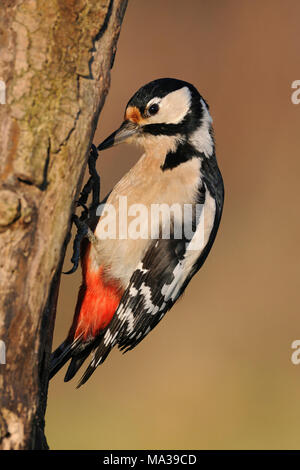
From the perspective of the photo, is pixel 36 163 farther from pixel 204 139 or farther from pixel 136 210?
pixel 204 139

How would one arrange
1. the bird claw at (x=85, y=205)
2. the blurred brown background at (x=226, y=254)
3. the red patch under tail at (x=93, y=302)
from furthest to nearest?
the blurred brown background at (x=226, y=254) → the red patch under tail at (x=93, y=302) → the bird claw at (x=85, y=205)

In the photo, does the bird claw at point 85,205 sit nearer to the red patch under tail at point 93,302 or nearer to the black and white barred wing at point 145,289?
the red patch under tail at point 93,302

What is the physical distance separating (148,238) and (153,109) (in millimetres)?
496

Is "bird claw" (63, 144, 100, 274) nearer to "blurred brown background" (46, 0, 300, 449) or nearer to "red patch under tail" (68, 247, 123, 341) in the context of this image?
"red patch under tail" (68, 247, 123, 341)

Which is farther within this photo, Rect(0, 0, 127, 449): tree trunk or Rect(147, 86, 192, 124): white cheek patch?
Rect(147, 86, 192, 124): white cheek patch

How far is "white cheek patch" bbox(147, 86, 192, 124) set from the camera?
8.63 ft

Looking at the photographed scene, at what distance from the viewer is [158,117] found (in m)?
2.64

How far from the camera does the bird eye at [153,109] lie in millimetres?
2617

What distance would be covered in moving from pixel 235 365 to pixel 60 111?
10.4ft

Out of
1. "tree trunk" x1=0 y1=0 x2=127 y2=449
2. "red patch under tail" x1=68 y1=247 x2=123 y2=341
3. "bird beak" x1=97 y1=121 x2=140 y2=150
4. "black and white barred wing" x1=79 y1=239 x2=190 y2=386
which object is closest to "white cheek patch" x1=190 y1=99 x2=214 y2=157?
"bird beak" x1=97 y1=121 x2=140 y2=150

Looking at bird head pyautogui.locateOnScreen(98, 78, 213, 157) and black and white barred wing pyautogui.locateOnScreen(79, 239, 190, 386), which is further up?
bird head pyautogui.locateOnScreen(98, 78, 213, 157)

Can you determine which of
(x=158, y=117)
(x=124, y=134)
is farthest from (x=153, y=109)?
(x=124, y=134)

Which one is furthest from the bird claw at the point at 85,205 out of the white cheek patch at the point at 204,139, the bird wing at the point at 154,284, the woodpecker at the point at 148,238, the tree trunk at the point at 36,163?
the tree trunk at the point at 36,163

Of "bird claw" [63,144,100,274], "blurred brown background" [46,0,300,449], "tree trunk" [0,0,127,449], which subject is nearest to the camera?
"tree trunk" [0,0,127,449]
